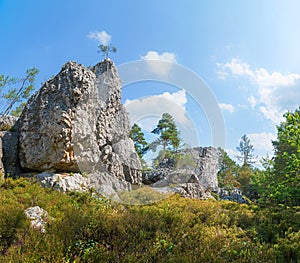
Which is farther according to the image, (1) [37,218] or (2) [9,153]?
(2) [9,153]

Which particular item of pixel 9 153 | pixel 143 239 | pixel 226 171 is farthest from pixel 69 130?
pixel 226 171

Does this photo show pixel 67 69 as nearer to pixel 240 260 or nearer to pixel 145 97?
pixel 145 97

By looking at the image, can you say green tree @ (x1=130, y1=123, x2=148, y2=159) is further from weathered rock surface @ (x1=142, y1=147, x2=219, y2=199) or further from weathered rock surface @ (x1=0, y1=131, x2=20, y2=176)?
weathered rock surface @ (x1=0, y1=131, x2=20, y2=176)

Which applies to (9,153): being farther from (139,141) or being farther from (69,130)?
(139,141)

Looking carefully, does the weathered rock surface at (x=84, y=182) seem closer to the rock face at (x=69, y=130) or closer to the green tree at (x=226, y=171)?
the rock face at (x=69, y=130)

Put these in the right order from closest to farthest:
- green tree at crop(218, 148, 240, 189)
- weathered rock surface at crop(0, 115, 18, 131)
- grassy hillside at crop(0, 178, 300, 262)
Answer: grassy hillside at crop(0, 178, 300, 262) → weathered rock surface at crop(0, 115, 18, 131) → green tree at crop(218, 148, 240, 189)

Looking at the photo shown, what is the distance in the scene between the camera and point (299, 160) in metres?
8.42

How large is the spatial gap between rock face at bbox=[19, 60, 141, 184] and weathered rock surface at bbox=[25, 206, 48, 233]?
4.57 meters

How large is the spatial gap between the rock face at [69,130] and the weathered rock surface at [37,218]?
4.57m

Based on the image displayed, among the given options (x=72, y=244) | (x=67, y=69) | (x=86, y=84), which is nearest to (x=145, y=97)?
(x=86, y=84)

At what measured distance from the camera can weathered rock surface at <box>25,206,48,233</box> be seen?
221 inches

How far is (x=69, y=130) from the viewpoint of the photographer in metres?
11.2

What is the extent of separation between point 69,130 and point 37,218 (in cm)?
557

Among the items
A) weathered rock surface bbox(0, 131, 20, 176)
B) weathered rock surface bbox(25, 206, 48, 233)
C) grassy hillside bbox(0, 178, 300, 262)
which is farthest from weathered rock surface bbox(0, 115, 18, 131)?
weathered rock surface bbox(25, 206, 48, 233)
